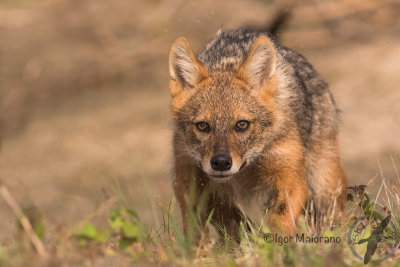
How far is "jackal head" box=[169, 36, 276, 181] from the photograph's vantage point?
5906 millimetres

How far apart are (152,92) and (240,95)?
10.5m

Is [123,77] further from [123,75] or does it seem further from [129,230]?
[129,230]

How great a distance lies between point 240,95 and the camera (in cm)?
626

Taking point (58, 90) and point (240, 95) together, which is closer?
point (240, 95)

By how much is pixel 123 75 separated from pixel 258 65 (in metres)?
11.2

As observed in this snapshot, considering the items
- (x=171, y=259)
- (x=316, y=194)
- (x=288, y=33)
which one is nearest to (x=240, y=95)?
(x=316, y=194)

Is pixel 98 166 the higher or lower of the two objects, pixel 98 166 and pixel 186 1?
the lower

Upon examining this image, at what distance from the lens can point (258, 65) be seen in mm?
6352

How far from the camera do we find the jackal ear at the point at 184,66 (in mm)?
6402

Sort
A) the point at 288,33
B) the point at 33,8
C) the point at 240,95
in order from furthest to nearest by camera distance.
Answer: the point at 33,8, the point at 288,33, the point at 240,95

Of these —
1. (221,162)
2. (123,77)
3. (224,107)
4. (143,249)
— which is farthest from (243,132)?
(123,77)

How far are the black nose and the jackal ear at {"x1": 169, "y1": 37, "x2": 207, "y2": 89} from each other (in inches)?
40.8

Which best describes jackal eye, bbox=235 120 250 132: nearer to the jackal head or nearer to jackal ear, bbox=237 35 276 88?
the jackal head

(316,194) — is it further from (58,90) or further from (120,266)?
(58,90)
